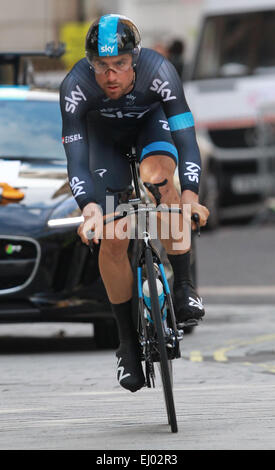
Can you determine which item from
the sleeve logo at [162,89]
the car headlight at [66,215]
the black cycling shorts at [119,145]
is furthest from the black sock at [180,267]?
the car headlight at [66,215]

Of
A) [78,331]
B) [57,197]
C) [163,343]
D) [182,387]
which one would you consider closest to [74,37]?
[78,331]

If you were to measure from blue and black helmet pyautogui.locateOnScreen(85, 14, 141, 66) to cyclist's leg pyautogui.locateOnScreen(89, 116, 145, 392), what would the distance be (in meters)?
0.54

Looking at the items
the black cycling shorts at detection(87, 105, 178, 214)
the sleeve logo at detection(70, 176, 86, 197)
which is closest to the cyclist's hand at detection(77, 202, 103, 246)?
the sleeve logo at detection(70, 176, 86, 197)

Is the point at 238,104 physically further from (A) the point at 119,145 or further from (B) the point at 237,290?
(A) the point at 119,145

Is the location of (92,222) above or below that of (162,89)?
below

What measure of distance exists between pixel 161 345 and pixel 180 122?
3.45ft

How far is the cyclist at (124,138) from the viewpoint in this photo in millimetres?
6922

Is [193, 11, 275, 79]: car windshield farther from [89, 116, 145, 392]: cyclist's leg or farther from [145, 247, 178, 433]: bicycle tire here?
[145, 247, 178, 433]: bicycle tire

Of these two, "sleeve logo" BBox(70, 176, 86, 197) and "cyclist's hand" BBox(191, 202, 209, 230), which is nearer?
"cyclist's hand" BBox(191, 202, 209, 230)

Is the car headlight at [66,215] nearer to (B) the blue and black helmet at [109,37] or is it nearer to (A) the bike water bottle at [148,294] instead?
(A) the bike water bottle at [148,294]

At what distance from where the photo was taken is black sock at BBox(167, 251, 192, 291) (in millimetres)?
7301

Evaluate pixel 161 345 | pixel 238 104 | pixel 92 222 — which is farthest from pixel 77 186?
pixel 238 104

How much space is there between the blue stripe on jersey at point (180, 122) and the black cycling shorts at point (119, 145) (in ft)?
0.78

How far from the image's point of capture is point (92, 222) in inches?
267
